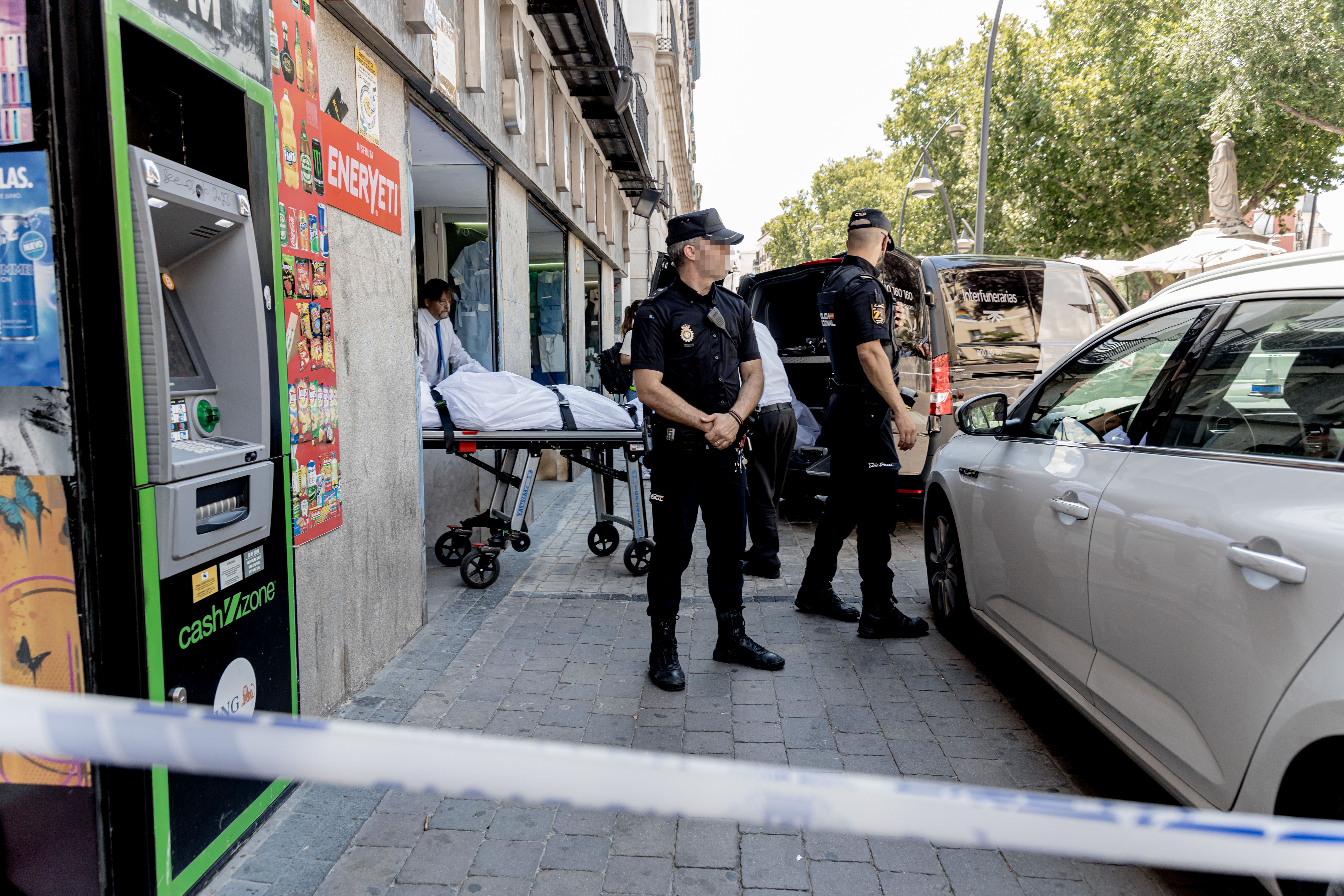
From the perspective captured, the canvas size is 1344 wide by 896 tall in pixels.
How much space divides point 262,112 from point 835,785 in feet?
8.40

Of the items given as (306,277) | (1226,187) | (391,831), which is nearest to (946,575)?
A: (391,831)

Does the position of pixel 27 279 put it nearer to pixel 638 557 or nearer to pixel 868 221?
pixel 868 221

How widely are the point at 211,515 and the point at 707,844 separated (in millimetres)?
1728

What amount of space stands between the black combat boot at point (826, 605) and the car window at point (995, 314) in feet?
9.36

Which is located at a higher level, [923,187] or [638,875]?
[923,187]

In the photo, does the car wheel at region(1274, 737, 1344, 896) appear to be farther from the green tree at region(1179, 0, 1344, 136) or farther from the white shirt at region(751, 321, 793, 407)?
the green tree at region(1179, 0, 1344, 136)

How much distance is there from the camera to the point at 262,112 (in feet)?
8.59

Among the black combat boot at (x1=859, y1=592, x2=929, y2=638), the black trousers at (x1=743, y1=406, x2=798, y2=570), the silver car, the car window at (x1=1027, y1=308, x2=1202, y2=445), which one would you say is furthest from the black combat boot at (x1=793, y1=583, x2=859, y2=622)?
the car window at (x1=1027, y1=308, x2=1202, y2=445)

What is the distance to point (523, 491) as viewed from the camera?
579 cm

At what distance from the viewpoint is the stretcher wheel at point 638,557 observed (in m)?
5.95

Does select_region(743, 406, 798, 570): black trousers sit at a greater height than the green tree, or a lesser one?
lesser

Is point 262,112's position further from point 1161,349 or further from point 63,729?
point 1161,349

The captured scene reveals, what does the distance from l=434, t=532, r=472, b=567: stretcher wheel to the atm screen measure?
3823 mm

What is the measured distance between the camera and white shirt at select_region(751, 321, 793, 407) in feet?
17.6
